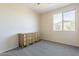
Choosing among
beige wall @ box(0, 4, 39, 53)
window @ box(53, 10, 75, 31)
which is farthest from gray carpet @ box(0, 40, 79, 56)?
window @ box(53, 10, 75, 31)

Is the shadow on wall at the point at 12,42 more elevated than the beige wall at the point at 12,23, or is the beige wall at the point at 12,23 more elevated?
the beige wall at the point at 12,23

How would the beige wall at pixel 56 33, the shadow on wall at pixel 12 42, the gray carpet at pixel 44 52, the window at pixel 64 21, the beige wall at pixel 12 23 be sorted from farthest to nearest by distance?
the window at pixel 64 21 < the beige wall at pixel 56 33 < the shadow on wall at pixel 12 42 < the beige wall at pixel 12 23 < the gray carpet at pixel 44 52

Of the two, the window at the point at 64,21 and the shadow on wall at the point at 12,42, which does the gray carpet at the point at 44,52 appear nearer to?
the shadow on wall at the point at 12,42

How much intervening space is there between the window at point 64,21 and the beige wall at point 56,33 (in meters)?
0.23

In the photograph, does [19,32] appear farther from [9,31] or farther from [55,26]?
[55,26]

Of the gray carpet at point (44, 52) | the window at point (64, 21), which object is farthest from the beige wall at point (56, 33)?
the gray carpet at point (44, 52)

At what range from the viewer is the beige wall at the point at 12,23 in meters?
3.25

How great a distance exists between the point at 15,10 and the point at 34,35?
A: 192cm

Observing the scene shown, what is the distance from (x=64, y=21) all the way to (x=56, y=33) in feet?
3.10

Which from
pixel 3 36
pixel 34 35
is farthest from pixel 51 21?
pixel 3 36

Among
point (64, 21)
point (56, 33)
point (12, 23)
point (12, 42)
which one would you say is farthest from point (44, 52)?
point (64, 21)

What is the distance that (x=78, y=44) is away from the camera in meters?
3.84

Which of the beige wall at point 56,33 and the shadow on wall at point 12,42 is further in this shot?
the beige wall at point 56,33

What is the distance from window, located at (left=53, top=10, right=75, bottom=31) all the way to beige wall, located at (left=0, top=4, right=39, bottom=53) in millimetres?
1757
